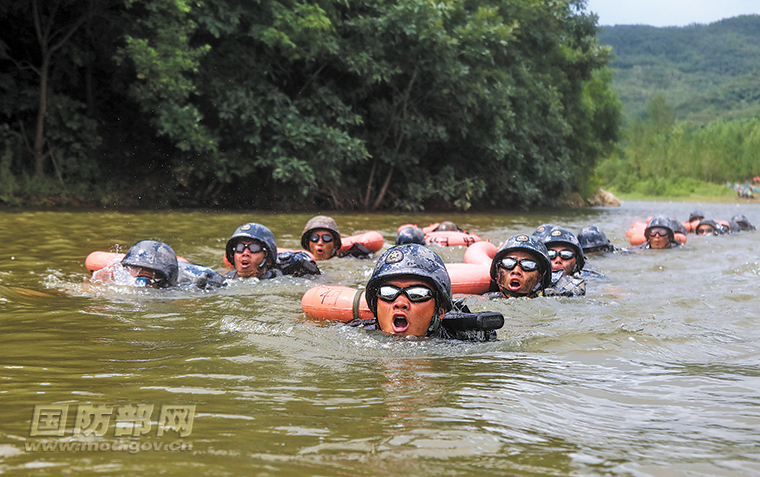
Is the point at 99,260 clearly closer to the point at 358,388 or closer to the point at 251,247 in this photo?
the point at 251,247

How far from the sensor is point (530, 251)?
7281 mm

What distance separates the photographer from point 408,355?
5.05 meters

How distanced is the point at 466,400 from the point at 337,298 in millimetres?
2779

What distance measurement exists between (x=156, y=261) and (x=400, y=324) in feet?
11.4

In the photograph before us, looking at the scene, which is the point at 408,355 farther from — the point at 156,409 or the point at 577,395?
the point at 156,409

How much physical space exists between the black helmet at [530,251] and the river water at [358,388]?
0.26 m

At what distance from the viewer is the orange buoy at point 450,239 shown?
41.6ft

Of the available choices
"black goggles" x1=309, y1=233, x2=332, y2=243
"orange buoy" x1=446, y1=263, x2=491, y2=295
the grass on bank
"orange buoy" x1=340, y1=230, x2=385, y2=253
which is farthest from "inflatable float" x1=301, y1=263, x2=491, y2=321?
the grass on bank

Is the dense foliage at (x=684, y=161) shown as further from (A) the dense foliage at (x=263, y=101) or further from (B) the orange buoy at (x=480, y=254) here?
(B) the orange buoy at (x=480, y=254)

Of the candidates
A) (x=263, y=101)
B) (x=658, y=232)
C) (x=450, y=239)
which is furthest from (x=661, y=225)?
(x=263, y=101)

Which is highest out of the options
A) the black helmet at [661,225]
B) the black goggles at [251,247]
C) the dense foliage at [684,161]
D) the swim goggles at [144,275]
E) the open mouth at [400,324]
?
the dense foliage at [684,161]

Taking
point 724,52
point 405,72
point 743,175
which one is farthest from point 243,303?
point 724,52

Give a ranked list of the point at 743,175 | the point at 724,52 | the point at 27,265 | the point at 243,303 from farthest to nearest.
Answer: the point at 724,52
the point at 743,175
the point at 27,265
the point at 243,303

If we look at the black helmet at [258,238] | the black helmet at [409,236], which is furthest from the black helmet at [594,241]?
the black helmet at [258,238]
